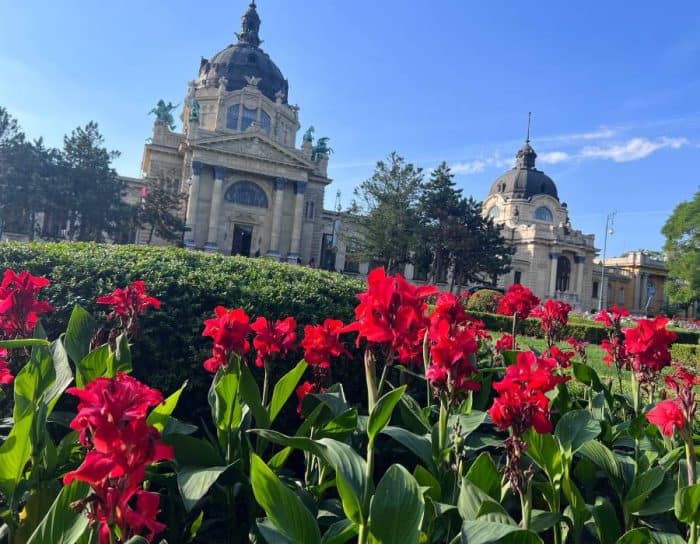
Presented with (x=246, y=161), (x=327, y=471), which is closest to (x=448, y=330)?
(x=327, y=471)

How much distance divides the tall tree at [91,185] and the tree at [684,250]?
3954 cm

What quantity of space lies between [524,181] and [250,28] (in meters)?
37.8

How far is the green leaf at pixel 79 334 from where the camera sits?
2758 mm

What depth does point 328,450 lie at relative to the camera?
1.82 m

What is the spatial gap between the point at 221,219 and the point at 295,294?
34.8 meters

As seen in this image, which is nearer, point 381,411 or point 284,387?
point 381,411

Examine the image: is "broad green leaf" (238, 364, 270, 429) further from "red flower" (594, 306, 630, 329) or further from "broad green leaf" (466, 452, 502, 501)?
"red flower" (594, 306, 630, 329)

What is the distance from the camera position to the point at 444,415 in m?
2.29

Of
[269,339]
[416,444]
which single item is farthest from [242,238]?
[416,444]

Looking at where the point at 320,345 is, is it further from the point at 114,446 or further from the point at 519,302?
the point at 519,302

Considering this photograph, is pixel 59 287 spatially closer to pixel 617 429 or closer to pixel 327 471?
pixel 327 471

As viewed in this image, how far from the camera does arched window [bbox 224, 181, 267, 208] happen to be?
38375mm

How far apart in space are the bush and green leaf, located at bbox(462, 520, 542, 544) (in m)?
19.0

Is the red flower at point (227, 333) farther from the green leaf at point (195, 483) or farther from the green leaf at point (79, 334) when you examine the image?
the green leaf at point (79, 334)
